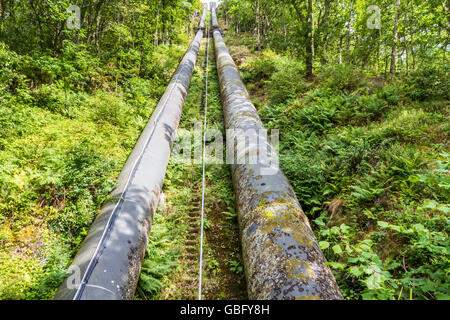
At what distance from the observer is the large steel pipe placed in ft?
9.05

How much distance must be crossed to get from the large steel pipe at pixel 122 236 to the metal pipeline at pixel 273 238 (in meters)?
1.68

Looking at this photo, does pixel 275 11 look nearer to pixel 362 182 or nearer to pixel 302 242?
pixel 362 182

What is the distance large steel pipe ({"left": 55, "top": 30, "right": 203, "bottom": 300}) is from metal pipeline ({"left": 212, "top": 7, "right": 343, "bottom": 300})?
168cm

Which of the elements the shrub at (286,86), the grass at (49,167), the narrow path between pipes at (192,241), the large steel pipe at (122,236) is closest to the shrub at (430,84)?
the shrub at (286,86)

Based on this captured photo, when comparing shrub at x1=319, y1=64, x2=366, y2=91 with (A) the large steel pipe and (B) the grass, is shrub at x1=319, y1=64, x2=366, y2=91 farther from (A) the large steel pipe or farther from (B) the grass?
(B) the grass

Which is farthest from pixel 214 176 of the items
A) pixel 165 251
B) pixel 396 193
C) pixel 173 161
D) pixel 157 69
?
pixel 157 69

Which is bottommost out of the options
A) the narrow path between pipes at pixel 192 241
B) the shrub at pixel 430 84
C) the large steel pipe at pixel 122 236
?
the narrow path between pipes at pixel 192 241

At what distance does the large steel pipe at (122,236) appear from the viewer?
276 centimetres

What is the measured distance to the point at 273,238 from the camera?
125 inches

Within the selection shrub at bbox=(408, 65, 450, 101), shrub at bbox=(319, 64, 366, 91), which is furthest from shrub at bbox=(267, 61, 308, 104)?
shrub at bbox=(408, 65, 450, 101)

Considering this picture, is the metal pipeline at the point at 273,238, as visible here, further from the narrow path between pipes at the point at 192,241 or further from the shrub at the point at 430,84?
the shrub at the point at 430,84

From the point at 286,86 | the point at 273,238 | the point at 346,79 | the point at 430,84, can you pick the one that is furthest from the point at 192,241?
the point at 430,84

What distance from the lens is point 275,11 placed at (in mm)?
19297
